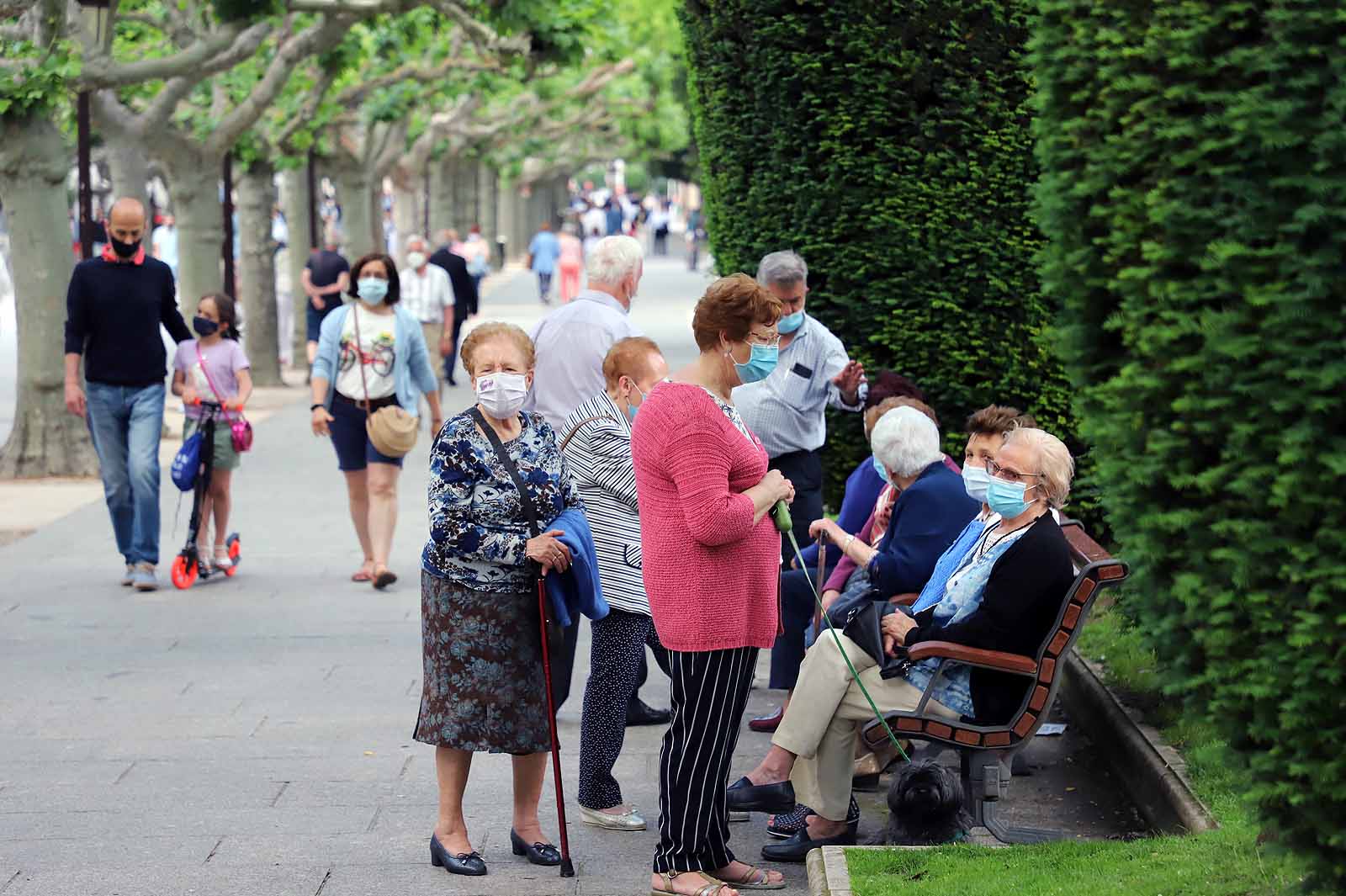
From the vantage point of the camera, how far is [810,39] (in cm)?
917

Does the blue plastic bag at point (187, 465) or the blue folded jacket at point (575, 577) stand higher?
the blue folded jacket at point (575, 577)

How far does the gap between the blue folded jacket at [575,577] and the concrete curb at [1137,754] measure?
167 centimetres

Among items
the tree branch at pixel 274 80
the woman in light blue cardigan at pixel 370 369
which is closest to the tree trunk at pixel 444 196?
the tree branch at pixel 274 80

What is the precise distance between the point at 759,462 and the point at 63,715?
3.74 m

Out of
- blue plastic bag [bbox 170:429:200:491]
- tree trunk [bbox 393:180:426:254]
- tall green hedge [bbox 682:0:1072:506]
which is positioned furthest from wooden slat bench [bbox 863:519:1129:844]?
tree trunk [bbox 393:180:426:254]

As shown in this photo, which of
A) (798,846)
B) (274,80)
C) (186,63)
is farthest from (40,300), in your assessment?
(798,846)

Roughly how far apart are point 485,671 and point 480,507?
476 millimetres

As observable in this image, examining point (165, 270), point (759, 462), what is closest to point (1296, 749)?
point (759, 462)

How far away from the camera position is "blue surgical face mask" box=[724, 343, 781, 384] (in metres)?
5.04

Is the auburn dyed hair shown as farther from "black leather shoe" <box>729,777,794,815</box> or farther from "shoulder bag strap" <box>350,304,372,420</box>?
"shoulder bag strap" <box>350,304,372,420</box>

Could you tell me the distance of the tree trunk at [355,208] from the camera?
A: 95.6ft

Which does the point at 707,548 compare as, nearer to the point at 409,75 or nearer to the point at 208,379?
the point at 208,379

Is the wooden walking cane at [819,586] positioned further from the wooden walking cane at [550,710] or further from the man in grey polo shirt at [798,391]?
the wooden walking cane at [550,710]

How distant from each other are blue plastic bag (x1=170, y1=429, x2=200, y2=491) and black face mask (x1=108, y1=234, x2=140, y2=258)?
41.0 inches
